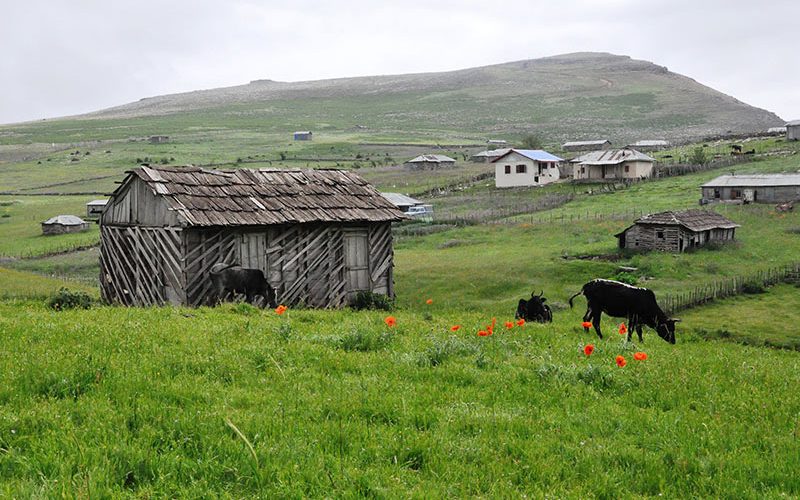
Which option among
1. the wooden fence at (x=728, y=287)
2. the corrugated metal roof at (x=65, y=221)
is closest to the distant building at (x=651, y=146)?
the wooden fence at (x=728, y=287)

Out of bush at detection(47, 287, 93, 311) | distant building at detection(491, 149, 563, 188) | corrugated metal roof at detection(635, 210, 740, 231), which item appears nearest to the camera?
bush at detection(47, 287, 93, 311)

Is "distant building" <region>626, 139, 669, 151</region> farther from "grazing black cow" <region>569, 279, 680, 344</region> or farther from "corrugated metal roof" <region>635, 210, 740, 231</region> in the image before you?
"grazing black cow" <region>569, 279, 680, 344</region>

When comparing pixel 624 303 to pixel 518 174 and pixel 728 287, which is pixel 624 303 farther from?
pixel 518 174

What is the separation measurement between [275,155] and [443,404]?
12339 centimetres

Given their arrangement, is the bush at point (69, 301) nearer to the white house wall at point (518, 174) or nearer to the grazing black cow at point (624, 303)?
the grazing black cow at point (624, 303)

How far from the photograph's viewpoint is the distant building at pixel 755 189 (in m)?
57.9

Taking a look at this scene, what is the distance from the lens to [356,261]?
2508 cm

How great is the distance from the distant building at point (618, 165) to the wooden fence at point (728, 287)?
45.0 m

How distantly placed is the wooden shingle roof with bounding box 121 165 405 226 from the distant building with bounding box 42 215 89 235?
1846 inches

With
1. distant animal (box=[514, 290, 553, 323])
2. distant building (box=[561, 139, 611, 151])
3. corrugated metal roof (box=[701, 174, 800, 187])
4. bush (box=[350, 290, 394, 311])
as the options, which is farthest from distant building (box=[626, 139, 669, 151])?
distant animal (box=[514, 290, 553, 323])

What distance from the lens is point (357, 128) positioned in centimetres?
19162

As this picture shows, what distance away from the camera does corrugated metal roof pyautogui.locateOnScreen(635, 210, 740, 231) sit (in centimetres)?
4306

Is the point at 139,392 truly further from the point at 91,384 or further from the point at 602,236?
the point at 602,236

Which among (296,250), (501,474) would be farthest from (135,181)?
(501,474)
